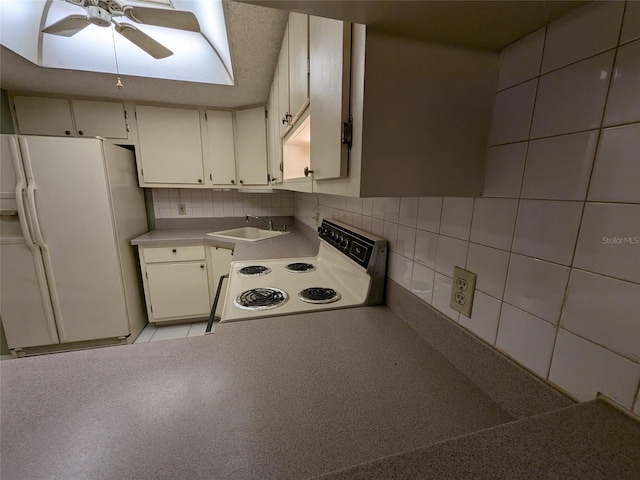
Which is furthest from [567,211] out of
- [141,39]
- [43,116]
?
[43,116]

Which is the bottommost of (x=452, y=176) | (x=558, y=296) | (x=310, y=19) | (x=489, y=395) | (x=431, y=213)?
(x=489, y=395)

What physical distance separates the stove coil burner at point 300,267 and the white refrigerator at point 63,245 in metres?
1.55

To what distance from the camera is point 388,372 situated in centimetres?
67

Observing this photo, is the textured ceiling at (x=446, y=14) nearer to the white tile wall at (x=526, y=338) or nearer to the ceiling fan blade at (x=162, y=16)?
the white tile wall at (x=526, y=338)

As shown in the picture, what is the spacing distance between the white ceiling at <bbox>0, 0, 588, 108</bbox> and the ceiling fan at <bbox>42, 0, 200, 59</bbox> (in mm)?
233

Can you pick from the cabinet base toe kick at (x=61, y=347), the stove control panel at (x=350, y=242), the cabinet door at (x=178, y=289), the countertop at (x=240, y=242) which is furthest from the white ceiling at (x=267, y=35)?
the cabinet base toe kick at (x=61, y=347)

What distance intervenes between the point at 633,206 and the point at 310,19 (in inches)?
37.9

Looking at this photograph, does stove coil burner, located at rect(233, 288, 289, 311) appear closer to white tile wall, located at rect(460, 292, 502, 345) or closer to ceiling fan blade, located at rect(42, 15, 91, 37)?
white tile wall, located at rect(460, 292, 502, 345)

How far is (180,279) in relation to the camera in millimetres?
2393

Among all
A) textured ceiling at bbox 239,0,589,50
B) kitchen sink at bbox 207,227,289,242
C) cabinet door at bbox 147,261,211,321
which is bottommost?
cabinet door at bbox 147,261,211,321

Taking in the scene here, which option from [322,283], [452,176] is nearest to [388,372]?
[452,176]

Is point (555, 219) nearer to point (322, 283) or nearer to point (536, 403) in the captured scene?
point (536, 403)

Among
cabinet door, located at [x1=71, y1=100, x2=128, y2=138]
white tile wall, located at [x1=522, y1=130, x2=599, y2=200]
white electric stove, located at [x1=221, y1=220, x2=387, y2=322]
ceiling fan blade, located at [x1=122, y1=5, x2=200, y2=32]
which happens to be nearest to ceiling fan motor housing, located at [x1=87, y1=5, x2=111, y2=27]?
ceiling fan blade, located at [x1=122, y1=5, x2=200, y2=32]

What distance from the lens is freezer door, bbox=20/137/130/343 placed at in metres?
1.77
